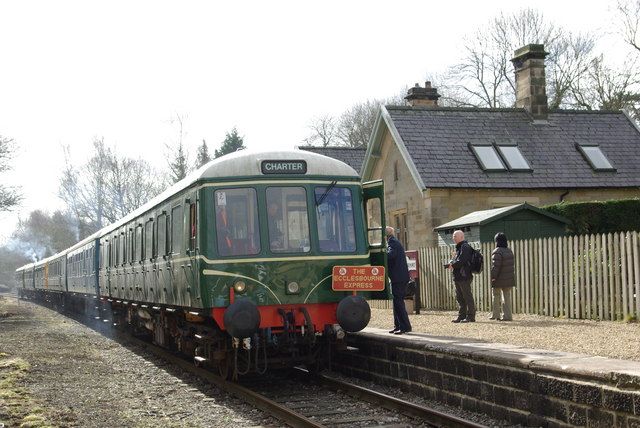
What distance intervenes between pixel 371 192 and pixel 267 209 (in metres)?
1.52

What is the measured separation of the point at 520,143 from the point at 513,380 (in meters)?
21.5

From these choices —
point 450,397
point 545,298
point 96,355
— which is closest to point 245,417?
point 450,397

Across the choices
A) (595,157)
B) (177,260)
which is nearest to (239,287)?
(177,260)

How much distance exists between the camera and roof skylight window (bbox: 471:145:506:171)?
90.7 feet

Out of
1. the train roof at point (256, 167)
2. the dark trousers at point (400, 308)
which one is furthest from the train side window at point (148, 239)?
the dark trousers at point (400, 308)

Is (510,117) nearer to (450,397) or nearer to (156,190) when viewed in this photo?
(450,397)

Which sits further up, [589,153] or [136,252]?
[589,153]

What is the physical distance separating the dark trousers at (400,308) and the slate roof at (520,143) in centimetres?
1314

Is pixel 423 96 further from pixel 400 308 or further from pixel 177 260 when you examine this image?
pixel 177 260

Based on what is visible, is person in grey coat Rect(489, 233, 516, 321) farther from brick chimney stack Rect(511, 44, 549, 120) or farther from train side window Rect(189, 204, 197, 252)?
brick chimney stack Rect(511, 44, 549, 120)

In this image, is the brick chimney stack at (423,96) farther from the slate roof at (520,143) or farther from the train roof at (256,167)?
the train roof at (256,167)

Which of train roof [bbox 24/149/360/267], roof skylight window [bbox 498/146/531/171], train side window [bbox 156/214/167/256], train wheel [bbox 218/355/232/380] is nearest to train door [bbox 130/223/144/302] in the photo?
train side window [bbox 156/214/167/256]

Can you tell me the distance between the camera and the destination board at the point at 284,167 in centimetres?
1160

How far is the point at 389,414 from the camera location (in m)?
9.50
